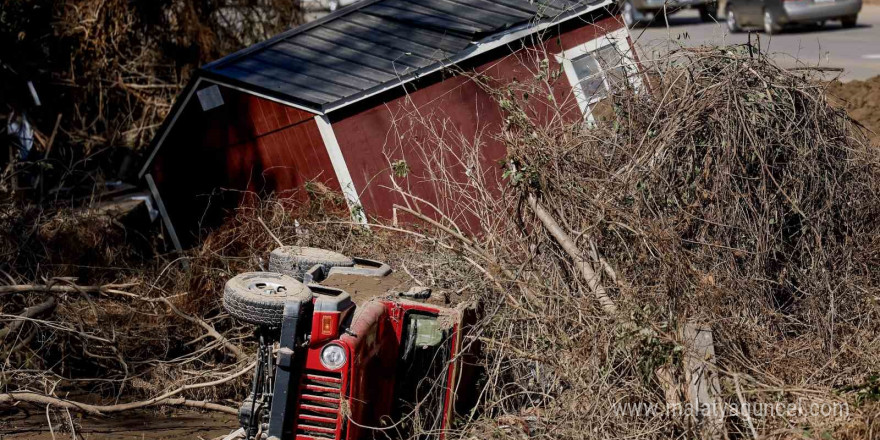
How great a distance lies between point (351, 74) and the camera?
10594 millimetres

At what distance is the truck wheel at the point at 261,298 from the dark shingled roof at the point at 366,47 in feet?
15.5

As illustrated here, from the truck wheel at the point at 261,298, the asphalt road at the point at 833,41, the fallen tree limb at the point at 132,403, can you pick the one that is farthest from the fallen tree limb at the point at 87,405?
the asphalt road at the point at 833,41

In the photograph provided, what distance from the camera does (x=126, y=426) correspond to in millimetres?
7742

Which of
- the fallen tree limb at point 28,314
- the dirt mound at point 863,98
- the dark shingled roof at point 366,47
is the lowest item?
the dirt mound at point 863,98

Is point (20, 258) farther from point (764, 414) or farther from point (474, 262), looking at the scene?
point (764, 414)

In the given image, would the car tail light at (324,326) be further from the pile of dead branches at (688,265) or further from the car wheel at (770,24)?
the car wheel at (770,24)

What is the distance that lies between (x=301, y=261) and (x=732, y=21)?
1948 centimetres

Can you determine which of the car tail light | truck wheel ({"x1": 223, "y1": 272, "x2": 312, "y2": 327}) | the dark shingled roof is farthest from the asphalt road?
the car tail light

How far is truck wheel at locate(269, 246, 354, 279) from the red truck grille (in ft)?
4.62

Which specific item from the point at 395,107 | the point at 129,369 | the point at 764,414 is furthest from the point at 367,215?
the point at 764,414

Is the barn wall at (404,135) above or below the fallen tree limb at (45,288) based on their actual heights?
above

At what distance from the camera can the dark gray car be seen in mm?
21484

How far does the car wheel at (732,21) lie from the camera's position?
2345 cm

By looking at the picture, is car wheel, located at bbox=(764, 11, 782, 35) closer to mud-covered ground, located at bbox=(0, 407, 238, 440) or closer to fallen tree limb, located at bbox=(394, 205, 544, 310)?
fallen tree limb, located at bbox=(394, 205, 544, 310)
